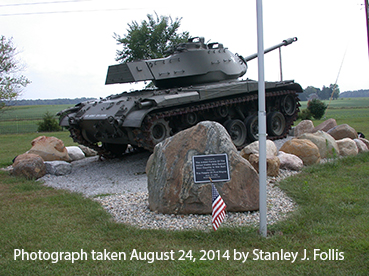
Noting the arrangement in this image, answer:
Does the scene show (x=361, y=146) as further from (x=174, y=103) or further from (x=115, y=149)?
(x=115, y=149)

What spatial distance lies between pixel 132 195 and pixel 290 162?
368 cm

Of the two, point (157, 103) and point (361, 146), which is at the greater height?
point (157, 103)

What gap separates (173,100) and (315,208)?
4.86 metres

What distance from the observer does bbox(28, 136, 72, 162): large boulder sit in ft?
36.4

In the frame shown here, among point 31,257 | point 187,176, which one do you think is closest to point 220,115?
point 187,176

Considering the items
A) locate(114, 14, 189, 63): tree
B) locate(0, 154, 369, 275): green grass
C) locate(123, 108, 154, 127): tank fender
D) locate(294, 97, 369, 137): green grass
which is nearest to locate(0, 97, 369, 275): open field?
locate(0, 154, 369, 275): green grass

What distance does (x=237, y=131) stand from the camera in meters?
12.2

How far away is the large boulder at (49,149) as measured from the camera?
11.1m

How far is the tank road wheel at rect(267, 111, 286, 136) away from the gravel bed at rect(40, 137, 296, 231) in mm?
4560

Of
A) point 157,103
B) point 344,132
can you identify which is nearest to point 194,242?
point 157,103

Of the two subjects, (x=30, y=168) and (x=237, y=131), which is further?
(x=237, y=131)

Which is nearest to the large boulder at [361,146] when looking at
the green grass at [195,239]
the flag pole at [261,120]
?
the green grass at [195,239]

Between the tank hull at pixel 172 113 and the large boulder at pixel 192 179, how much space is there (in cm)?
319

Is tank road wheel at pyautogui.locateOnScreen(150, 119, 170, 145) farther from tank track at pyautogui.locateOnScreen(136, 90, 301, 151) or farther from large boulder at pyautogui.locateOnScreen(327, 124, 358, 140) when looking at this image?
large boulder at pyautogui.locateOnScreen(327, 124, 358, 140)
